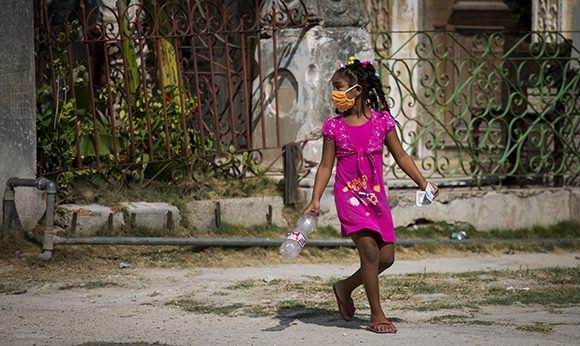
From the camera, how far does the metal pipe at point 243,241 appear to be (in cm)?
912

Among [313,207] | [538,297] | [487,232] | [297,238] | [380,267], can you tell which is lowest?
[487,232]

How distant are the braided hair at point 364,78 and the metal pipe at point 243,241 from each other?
2.55m

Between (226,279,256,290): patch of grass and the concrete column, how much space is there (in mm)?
1713

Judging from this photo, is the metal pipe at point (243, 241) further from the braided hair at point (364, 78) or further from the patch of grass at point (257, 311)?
the braided hair at point (364, 78)

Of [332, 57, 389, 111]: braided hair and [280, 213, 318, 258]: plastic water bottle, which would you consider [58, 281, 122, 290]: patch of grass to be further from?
[332, 57, 389, 111]: braided hair

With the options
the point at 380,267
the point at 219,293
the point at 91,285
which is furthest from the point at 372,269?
the point at 91,285

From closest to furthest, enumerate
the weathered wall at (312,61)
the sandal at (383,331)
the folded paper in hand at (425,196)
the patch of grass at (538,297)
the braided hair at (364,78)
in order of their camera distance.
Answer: the sandal at (383,331), the folded paper in hand at (425,196), the braided hair at (364,78), the patch of grass at (538,297), the weathered wall at (312,61)

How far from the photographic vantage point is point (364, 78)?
736 cm

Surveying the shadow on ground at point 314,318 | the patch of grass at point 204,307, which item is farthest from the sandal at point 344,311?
the patch of grass at point 204,307

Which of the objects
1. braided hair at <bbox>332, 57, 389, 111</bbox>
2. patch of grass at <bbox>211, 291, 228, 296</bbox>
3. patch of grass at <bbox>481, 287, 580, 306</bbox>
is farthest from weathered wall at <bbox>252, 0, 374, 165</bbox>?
braided hair at <bbox>332, 57, 389, 111</bbox>

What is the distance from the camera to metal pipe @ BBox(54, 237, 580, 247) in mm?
9125

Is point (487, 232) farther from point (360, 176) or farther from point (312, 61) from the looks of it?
point (360, 176)

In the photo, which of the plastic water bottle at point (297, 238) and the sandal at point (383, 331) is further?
the sandal at point (383, 331)

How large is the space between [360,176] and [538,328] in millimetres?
1356
